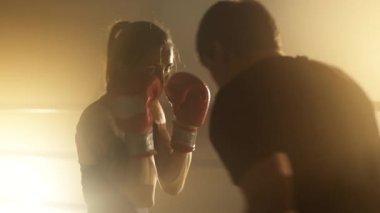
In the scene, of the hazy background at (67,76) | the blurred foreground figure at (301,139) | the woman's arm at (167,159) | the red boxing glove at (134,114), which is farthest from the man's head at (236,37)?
the hazy background at (67,76)

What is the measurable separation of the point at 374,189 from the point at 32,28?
1.42 m

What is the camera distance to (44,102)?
1962 mm

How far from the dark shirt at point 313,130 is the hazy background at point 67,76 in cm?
76

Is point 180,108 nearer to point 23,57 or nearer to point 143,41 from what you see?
point 143,41

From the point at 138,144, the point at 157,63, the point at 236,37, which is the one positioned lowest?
the point at 138,144

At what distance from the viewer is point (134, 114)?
1.21m

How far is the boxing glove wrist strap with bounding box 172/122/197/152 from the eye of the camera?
4.36 feet

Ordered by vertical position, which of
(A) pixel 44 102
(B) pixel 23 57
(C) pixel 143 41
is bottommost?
(A) pixel 44 102

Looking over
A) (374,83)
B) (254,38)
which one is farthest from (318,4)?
(254,38)

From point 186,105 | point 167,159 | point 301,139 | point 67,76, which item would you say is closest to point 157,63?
point 186,105

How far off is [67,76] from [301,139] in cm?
120

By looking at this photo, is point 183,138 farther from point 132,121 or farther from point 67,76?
point 67,76

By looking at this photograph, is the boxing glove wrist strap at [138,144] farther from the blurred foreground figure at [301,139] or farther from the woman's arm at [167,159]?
the blurred foreground figure at [301,139]

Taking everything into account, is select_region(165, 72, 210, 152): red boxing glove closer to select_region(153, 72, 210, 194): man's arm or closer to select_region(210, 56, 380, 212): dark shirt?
select_region(153, 72, 210, 194): man's arm
